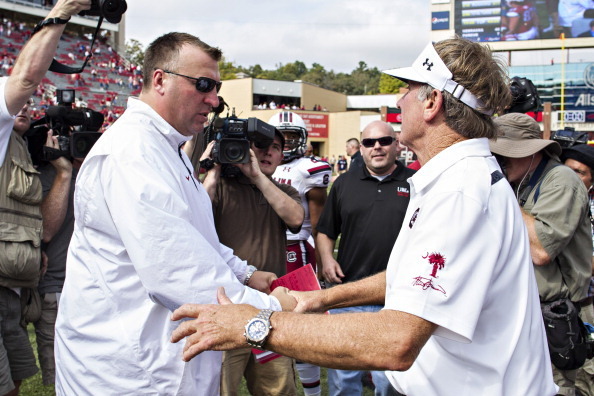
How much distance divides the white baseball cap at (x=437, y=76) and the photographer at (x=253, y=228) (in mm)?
2022

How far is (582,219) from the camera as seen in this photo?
3.46 m

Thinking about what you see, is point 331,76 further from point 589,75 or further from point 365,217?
point 365,217

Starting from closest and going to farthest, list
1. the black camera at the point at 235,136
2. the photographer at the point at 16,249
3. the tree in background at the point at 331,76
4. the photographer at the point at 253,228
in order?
the photographer at the point at 16,249 < the black camera at the point at 235,136 < the photographer at the point at 253,228 < the tree in background at the point at 331,76

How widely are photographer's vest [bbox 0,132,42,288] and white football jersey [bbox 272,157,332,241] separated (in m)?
2.28

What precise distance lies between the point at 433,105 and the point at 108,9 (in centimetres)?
207

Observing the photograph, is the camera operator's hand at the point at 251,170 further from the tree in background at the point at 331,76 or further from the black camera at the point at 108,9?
the tree in background at the point at 331,76

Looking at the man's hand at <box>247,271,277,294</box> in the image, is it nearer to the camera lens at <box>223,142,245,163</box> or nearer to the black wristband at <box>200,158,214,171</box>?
the camera lens at <box>223,142,245,163</box>

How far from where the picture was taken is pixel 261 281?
310cm

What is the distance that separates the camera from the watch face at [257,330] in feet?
5.50

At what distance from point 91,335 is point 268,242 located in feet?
6.57

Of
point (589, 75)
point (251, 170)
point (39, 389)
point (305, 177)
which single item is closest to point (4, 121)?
point (251, 170)

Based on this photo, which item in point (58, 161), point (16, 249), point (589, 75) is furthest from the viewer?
point (589, 75)

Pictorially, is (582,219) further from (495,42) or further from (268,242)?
(495,42)

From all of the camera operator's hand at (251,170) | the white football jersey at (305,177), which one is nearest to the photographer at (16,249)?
the camera operator's hand at (251,170)
